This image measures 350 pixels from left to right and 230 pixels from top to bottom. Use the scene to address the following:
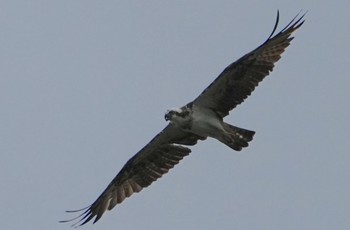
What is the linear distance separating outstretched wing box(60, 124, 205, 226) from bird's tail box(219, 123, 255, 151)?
1172 mm

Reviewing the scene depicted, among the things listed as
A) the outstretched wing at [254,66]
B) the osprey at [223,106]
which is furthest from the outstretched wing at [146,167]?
the outstretched wing at [254,66]

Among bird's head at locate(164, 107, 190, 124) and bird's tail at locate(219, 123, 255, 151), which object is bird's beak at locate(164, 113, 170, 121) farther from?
bird's tail at locate(219, 123, 255, 151)

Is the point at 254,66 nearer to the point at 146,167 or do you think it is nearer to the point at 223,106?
the point at 223,106

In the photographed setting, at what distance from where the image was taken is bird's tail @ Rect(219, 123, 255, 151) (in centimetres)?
2439

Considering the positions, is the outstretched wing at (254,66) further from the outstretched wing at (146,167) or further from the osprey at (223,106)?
the outstretched wing at (146,167)

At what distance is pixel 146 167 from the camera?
26.2 meters

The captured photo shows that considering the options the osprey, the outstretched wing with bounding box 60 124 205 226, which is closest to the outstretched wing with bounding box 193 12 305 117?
the osprey

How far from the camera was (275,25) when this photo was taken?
931 inches

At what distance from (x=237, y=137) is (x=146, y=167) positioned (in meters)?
2.79

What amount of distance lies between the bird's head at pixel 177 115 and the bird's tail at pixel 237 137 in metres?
0.90

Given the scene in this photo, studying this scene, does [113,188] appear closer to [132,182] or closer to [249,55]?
[132,182]

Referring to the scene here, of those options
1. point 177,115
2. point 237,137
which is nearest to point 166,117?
point 177,115

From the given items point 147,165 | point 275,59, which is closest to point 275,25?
point 275,59

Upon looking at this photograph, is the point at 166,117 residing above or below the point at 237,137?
above
